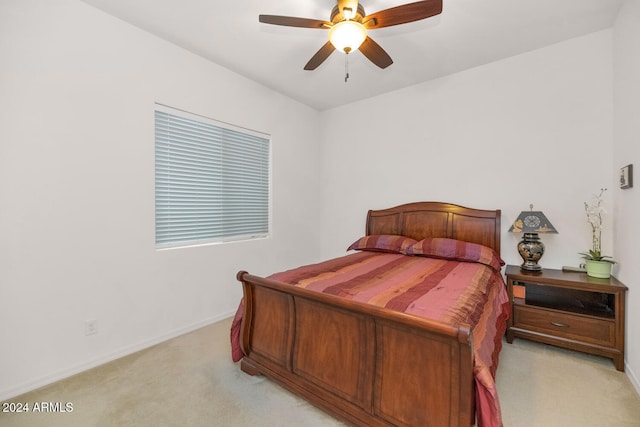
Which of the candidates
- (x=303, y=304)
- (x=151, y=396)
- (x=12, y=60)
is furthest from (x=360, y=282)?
(x=12, y=60)

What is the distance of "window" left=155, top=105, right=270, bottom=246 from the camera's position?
2.71 meters

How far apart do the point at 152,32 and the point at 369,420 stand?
337 centimetres

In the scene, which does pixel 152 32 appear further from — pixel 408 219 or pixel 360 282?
pixel 408 219

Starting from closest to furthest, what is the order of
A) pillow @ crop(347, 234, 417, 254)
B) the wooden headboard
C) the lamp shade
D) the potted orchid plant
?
the potted orchid plant → the lamp shade → the wooden headboard → pillow @ crop(347, 234, 417, 254)

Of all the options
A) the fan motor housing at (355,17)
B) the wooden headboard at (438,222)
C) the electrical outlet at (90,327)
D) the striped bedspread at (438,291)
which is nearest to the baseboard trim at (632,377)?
the striped bedspread at (438,291)

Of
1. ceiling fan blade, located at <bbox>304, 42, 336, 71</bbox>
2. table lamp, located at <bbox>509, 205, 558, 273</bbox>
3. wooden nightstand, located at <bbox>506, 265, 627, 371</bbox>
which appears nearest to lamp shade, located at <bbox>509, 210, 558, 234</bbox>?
table lamp, located at <bbox>509, 205, 558, 273</bbox>

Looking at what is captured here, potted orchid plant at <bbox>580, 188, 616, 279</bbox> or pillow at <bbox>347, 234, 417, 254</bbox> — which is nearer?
potted orchid plant at <bbox>580, 188, 616, 279</bbox>

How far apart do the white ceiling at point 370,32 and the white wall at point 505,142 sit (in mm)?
255

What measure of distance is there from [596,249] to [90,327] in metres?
4.27

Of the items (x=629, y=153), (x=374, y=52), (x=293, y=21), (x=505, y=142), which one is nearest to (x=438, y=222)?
(x=505, y=142)

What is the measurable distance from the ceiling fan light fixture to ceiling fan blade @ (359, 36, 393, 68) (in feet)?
0.76

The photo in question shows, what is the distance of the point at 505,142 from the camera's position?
9.86 ft

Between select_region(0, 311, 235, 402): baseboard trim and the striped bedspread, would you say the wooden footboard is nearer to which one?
the striped bedspread

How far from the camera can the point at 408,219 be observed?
355 cm
